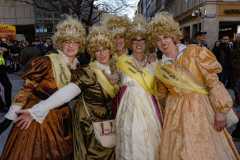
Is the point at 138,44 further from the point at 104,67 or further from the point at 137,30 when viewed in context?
the point at 104,67

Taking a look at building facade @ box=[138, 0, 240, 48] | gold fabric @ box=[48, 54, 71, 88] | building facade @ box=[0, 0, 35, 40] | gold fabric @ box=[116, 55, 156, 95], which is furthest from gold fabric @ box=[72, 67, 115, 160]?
building facade @ box=[0, 0, 35, 40]

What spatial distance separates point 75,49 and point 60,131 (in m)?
0.71

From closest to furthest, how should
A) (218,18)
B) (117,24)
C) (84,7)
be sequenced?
(117,24)
(84,7)
(218,18)

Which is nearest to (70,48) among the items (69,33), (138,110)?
(69,33)

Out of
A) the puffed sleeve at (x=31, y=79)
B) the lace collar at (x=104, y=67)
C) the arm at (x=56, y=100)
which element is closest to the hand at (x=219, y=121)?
the lace collar at (x=104, y=67)

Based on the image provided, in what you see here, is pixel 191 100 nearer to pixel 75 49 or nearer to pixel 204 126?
pixel 204 126

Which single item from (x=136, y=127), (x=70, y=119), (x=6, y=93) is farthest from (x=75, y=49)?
(x=6, y=93)

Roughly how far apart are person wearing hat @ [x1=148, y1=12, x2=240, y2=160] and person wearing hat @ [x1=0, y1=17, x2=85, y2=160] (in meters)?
0.74

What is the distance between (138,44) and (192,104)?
699 mm

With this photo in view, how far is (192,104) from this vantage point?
312 cm

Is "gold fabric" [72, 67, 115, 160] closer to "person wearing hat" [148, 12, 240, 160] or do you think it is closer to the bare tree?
"person wearing hat" [148, 12, 240, 160]

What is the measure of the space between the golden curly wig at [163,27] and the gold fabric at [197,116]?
18 centimetres

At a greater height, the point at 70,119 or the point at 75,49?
the point at 75,49

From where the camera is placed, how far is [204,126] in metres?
3.09
